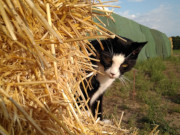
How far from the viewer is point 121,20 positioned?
684 cm

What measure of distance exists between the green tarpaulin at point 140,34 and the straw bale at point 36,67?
4.34m

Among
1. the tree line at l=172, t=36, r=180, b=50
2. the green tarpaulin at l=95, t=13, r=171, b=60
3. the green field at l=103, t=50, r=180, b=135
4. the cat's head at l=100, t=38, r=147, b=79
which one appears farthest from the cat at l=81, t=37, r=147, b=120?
the tree line at l=172, t=36, r=180, b=50

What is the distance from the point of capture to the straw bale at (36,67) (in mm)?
620

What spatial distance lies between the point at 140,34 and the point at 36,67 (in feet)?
27.3

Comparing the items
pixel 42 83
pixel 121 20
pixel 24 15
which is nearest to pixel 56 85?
pixel 42 83

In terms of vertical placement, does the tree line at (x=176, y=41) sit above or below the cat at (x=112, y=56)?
below

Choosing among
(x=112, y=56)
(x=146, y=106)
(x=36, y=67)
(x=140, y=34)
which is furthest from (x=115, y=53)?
(x=140, y=34)

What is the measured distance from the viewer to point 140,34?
8.40 meters

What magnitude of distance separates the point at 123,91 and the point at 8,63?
3103mm

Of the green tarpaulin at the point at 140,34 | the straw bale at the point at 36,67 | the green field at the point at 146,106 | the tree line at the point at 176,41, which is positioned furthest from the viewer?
the tree line at the point at 176,41

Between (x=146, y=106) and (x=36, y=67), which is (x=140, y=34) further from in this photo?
(x=36, y=67)

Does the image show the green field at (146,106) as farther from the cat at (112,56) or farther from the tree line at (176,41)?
the tree line at (176,41)

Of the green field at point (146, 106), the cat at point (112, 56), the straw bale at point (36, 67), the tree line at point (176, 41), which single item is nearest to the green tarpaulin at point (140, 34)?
the green field at point (146, 106)

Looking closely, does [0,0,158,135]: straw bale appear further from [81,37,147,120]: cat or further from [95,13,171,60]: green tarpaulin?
[95,13,171,60]: green tarpaulin
